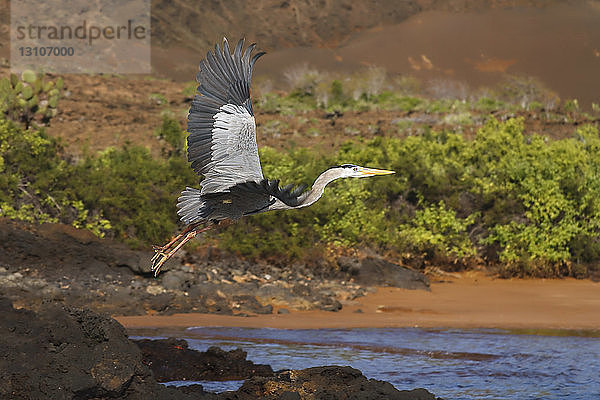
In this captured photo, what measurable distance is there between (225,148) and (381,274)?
873cm

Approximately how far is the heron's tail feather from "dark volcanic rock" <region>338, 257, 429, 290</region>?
322 inches

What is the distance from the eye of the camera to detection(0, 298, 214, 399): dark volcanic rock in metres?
5.61

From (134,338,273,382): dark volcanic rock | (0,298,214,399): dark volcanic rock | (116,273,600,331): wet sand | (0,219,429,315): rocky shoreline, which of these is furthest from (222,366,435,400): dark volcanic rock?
(0,219,429,315): rocky shoreline

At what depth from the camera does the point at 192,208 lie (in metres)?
7.69

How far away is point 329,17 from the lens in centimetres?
6625

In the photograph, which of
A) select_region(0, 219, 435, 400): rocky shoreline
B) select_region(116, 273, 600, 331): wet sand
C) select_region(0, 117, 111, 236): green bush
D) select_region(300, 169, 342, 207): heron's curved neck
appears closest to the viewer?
select_region(0, 219, 435, 400): rocky shoreline

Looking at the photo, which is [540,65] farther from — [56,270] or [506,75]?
[56,270]

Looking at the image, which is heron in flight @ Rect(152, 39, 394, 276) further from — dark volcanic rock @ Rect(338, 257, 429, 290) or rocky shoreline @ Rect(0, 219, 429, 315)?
dark volcanic rock @ Rect(338, 257, 429, 290)

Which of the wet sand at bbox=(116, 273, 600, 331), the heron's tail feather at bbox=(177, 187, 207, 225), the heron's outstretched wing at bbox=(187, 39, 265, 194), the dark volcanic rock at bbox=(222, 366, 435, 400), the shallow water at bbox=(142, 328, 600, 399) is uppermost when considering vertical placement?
the heron's outstretched wing at bbox=(187, 39, 265, 194)

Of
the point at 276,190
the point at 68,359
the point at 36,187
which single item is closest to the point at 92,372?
the point at 68,359

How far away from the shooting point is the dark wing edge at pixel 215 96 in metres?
7.54

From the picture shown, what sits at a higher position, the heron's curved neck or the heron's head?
the heron's head

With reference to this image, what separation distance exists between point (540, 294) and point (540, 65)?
1413 inches

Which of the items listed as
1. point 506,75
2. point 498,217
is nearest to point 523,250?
point 498,217
